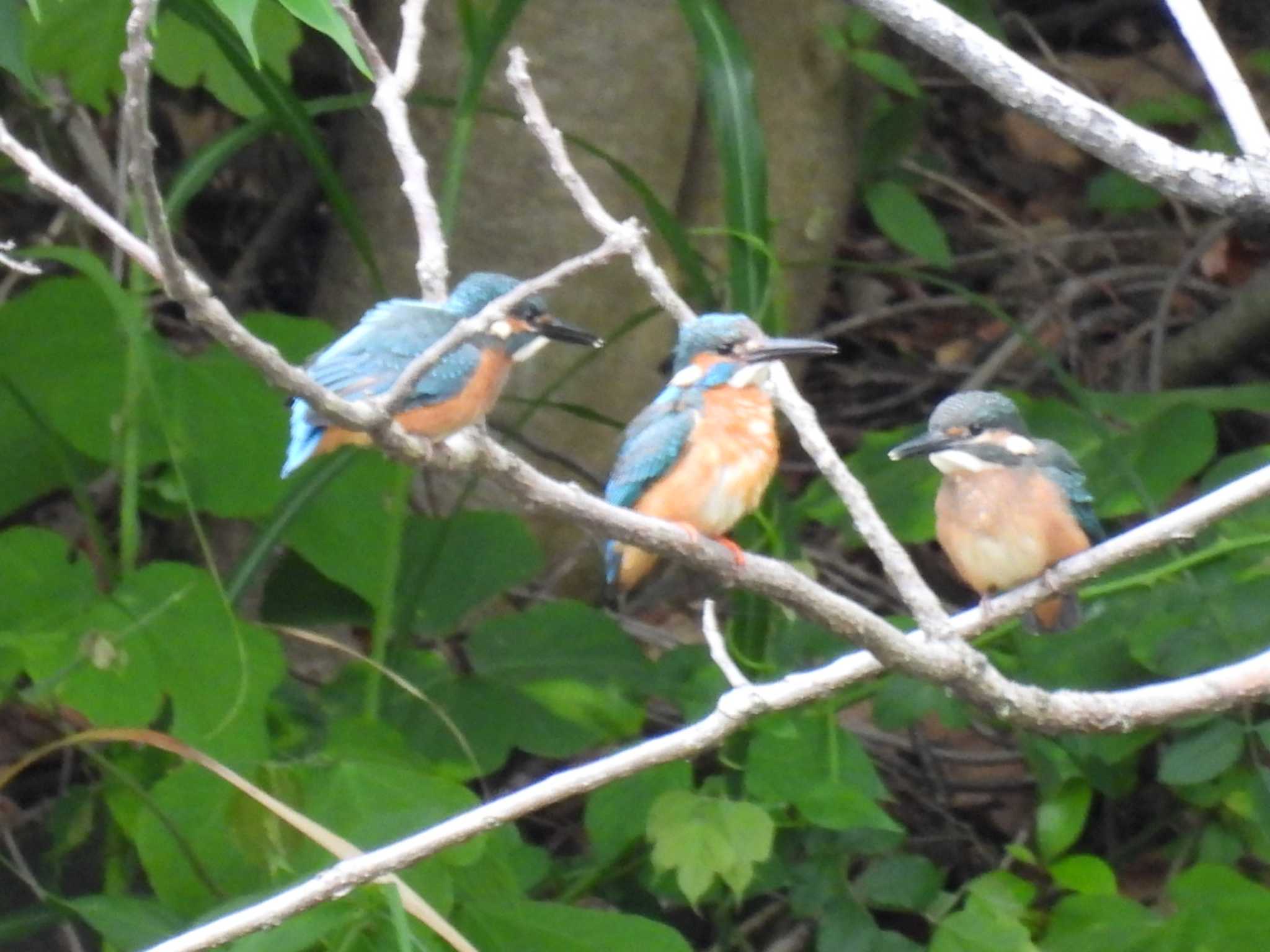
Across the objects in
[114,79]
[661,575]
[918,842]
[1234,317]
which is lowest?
[918,842]

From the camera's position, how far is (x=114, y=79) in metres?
3.25

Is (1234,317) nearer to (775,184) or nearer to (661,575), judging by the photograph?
(775,184)

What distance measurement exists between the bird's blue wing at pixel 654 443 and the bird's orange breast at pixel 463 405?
15.0 inches

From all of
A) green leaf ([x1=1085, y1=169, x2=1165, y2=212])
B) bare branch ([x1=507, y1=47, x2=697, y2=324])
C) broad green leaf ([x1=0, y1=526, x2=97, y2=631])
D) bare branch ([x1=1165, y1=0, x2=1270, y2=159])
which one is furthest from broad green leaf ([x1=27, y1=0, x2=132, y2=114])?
green leaf ([x1=1085, y1=169, x2=1165, y2=212])

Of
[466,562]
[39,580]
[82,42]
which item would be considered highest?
[82,42]

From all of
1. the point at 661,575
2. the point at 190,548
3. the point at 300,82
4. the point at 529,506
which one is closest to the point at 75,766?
the point at 190,548

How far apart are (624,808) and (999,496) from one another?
82 centimetres

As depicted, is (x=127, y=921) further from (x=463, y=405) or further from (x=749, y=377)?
(x=749, y=377)

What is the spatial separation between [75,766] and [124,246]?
2.67 m

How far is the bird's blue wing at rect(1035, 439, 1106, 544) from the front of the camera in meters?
2.92

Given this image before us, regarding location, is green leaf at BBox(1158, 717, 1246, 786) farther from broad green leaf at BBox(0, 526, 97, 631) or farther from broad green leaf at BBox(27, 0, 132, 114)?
broad green leaf at BBox(27, 0, 132, 114)

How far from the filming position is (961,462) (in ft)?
9.39

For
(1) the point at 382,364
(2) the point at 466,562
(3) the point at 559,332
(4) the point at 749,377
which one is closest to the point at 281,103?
(1) the point at 382,364

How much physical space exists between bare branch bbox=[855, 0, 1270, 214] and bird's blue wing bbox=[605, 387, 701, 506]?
1.01m
